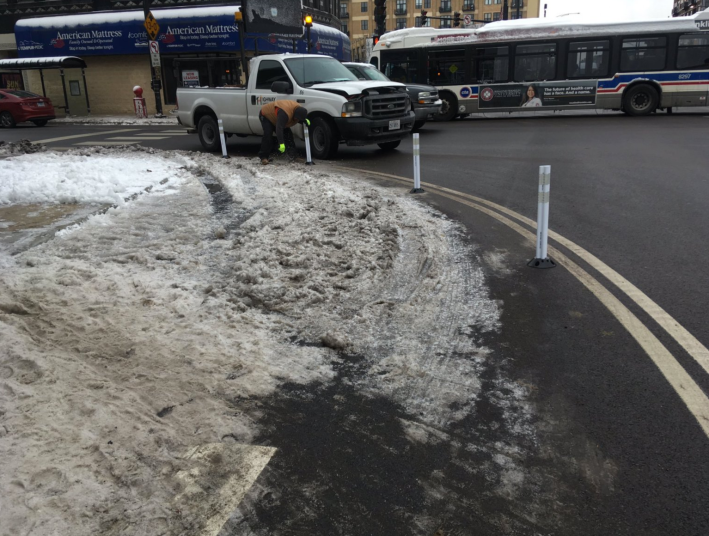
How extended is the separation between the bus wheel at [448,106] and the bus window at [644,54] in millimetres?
6321

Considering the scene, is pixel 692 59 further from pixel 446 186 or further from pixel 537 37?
pixel 446 186

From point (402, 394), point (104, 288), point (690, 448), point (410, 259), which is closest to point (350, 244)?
point (410, 259)

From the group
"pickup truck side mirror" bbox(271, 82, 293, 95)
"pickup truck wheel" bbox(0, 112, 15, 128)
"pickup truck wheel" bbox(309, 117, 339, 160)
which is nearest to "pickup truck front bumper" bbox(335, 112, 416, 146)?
"pickup truck wheel" bbox(309, 117, 339, 160)

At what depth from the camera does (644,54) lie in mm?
22312

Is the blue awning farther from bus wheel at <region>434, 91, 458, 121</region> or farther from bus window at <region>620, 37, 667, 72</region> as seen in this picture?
bus window at <region>620, 37, 667, 72</region>

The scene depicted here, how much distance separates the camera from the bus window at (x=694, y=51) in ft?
71.3

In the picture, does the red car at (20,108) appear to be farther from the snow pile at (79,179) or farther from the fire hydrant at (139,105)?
the snow pile at (79,179)

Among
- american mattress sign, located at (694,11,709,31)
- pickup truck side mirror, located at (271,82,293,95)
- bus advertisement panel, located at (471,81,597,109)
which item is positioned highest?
american mattress sign, located at (694,11,709,31)

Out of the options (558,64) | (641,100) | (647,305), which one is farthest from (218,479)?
(641,100)

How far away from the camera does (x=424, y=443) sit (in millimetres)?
3121

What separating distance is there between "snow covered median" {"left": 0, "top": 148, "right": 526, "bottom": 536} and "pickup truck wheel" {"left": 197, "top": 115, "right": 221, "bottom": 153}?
26.8 feet

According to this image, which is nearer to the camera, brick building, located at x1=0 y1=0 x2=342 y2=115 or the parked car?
the parked car

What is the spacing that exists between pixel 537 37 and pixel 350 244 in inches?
801

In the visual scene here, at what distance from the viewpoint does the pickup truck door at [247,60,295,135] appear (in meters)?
14.0
